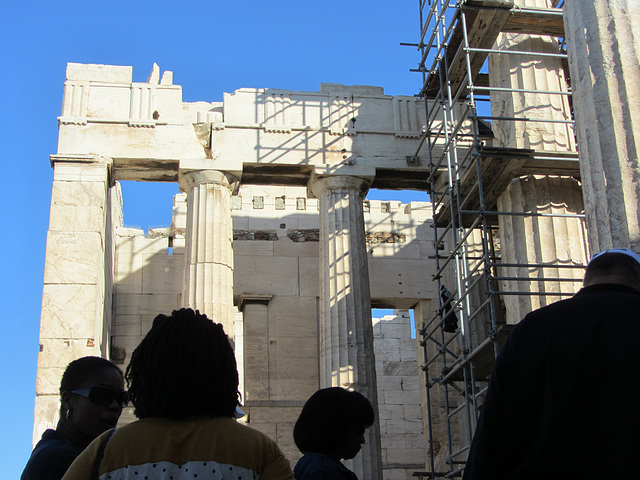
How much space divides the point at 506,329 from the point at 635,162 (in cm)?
505

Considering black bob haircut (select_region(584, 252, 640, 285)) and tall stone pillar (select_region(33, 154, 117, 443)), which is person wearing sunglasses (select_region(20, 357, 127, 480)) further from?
tall stone pillar (select_region(33, 154, 117, 443))

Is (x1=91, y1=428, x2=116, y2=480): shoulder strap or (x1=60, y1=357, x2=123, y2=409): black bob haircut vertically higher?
(x1=60, y1=357, x2=123, y2=409): black bob haircut

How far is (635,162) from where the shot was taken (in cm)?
842

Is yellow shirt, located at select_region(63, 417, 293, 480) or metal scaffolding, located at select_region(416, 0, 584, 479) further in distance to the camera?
metal scaffolding, located at select_region(416, 0, 584, 479)

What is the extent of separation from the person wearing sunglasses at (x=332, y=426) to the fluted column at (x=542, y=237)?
29.6 ft

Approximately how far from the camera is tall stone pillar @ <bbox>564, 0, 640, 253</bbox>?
840 cm

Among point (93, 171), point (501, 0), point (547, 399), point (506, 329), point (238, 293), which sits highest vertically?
point (501, 0)

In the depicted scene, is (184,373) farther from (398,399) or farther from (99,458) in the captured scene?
(398,399)

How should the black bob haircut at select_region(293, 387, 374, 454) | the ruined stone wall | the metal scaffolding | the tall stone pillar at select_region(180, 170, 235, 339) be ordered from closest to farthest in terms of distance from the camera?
1. the black bob haircut at select_region(293, 387, 374, 454)
2. the metal scaffolding
3. the tall stone pillar at select_region(180, 170, 235, 339)
4. the ruined stone wall

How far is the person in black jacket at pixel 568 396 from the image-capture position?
383 cm

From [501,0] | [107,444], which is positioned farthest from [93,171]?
[107,444]

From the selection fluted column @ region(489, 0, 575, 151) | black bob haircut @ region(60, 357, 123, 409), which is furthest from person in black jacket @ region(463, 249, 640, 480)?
fluted column @ region(489, 0, 575, 151)

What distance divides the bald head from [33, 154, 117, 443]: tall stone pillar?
14388 mm

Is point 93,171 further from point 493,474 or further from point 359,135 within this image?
point 493,474
